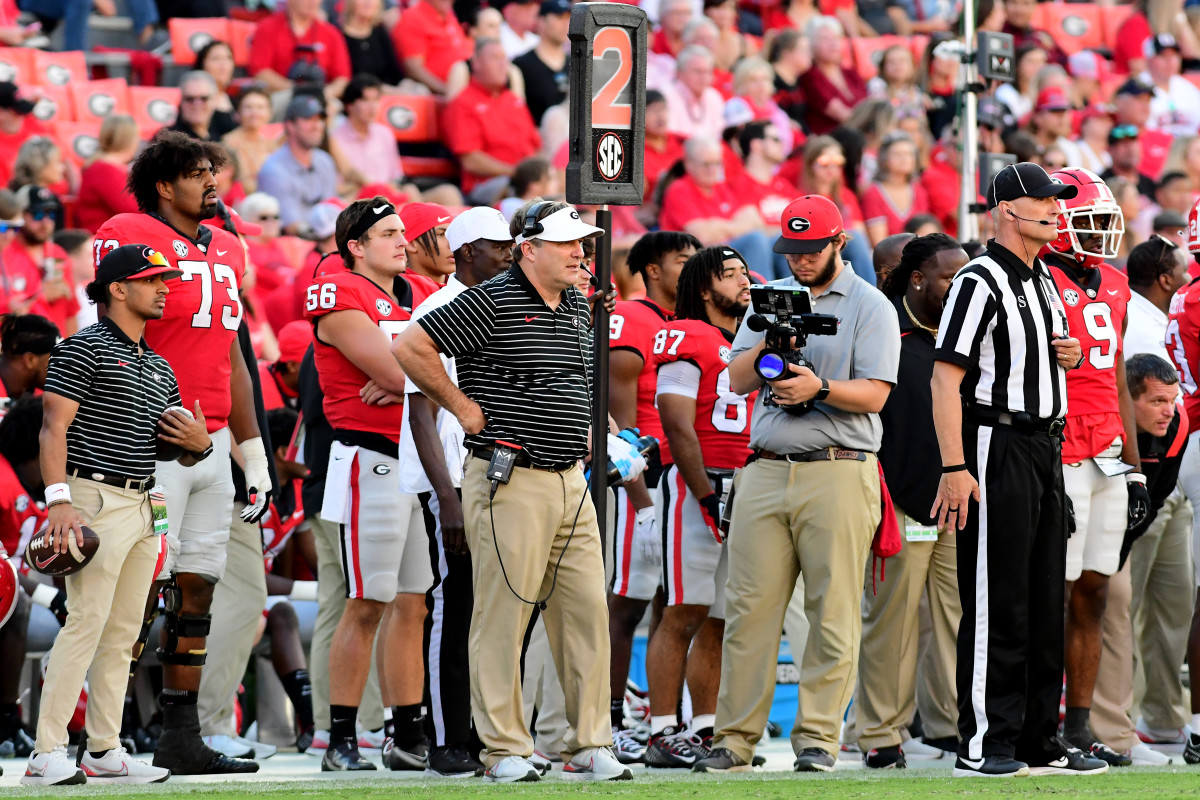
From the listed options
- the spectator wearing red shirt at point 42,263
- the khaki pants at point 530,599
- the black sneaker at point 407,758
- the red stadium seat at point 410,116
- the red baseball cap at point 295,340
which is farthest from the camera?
the red stadium seat at point 410,116

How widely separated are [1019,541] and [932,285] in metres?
1.62

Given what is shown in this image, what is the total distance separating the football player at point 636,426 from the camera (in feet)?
27.4

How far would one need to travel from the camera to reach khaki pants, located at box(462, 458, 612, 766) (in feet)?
22.0

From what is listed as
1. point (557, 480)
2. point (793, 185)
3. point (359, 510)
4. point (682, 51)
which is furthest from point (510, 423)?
point (682, 51)

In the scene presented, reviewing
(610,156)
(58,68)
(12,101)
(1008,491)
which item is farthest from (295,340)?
(58,68)

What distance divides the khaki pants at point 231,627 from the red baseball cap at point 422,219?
1.48 m

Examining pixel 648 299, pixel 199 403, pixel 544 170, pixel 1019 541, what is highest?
pixel 544 170

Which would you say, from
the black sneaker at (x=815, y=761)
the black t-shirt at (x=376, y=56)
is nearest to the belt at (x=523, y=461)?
the black sneaker at (x=815, y=761)

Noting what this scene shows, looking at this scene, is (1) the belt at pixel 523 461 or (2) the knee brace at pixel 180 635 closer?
(1) the belt at pixel 523 461

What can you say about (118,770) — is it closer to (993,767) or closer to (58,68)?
(993,767)

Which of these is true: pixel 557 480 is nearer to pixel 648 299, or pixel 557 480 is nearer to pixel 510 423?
pixel 510 423

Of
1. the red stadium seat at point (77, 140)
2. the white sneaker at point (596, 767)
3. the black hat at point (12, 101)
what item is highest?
the black hat at point (12, 101)

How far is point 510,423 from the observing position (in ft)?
22.2

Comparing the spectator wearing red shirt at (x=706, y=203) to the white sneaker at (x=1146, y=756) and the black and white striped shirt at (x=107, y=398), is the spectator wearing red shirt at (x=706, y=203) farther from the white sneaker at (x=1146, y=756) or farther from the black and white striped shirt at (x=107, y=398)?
the black and white striped shirt at (x=107, y=398)
